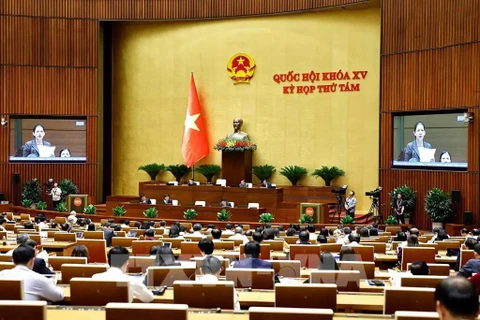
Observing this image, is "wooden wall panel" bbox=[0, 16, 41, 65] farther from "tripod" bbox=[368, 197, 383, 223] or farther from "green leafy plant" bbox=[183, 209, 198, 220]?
"tripod" bbox=[368, 197, 383, 223]

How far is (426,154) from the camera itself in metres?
18.2

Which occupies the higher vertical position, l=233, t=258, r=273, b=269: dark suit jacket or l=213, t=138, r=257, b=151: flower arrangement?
l=213, t=138, r=257, b=151: flower arrangement

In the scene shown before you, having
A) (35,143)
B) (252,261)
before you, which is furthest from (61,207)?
(252,261)

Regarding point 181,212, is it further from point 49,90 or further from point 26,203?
point 49,90

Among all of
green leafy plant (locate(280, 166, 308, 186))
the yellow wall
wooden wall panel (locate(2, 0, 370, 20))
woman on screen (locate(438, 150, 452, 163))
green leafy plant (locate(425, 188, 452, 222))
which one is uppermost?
wooden wall panel (locate(2, 0, 370, 20))

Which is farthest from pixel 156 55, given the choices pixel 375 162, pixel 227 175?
pixel 375 162

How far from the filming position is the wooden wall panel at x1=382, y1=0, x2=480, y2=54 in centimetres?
1689

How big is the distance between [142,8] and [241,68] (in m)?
4.06

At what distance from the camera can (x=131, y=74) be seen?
78.8 feet

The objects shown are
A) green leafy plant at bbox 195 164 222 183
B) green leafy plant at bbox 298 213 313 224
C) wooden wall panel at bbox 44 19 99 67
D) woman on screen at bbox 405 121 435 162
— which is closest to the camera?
green leafy plant at bbox 298 213 313 224

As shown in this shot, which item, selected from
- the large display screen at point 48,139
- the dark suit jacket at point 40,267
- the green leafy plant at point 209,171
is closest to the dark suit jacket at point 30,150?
the large display screen at point 48,139

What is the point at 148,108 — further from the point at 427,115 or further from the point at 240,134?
the point at 427,115

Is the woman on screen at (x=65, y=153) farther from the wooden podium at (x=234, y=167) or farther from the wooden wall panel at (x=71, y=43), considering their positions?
the wooden podium at (x=234, y=167)

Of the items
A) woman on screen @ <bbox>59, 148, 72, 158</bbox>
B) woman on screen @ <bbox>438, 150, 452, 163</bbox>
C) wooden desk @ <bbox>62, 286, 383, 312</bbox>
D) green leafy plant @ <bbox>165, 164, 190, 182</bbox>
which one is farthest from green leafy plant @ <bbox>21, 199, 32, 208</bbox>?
wooden desk @ <bbox>62, 286, 383, 312</bbox>
